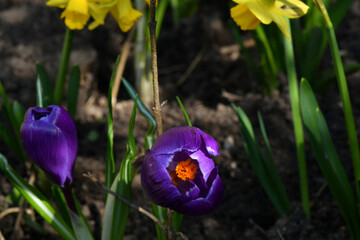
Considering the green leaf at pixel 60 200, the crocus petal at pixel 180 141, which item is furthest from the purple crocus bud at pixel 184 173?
the green leaf at pixel 60 200

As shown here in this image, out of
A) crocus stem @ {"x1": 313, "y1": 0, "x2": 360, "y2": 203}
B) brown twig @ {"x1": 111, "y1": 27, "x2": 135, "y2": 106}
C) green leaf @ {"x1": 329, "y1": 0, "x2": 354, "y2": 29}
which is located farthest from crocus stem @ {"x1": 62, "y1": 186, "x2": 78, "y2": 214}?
green leaf @ {"x1": 329, "y1": 0, "x2": 354, "y2": 29}

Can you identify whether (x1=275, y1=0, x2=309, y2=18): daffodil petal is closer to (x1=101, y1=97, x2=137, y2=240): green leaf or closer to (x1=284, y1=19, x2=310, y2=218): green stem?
(x1=284, y1=19, x2=310, y2=218): green stem

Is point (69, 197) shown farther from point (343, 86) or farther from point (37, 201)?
point (343, 86)

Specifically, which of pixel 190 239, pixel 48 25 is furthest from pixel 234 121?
pixel 48 25

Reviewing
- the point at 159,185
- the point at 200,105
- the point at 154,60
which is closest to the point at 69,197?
the point at 159,185

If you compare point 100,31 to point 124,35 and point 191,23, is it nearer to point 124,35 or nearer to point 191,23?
point 124,35
